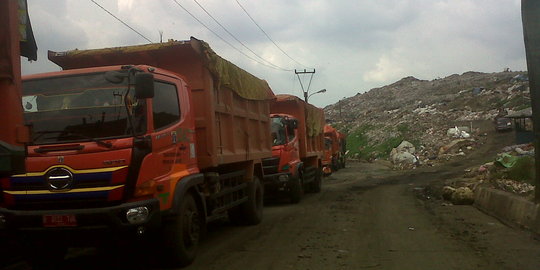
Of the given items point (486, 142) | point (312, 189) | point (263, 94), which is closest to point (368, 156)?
point (486, 142)

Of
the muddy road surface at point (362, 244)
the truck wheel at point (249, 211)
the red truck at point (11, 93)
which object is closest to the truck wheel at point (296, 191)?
the muddy road surface at point (362, 244)

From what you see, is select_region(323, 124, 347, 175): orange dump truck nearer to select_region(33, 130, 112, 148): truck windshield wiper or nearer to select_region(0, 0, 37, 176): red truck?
select_region(33, 130, 112, 148): truck windshield wiper

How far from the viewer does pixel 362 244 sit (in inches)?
298

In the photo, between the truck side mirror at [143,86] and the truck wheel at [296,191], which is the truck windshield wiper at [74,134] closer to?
the truck side mirror at [143,86]

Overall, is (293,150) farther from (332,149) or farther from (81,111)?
(332,149)

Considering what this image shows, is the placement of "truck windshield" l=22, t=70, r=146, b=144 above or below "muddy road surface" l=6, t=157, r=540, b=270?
above

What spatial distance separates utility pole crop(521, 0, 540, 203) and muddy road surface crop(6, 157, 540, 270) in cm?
178

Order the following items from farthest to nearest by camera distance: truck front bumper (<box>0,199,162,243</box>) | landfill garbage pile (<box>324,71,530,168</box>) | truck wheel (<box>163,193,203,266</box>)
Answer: landfill garbage pile (<box>324,71,530,168</box>), truck wheel (<box>163,193,203,266</box>), truck front bumper (<box>0,199,162,243</box>)

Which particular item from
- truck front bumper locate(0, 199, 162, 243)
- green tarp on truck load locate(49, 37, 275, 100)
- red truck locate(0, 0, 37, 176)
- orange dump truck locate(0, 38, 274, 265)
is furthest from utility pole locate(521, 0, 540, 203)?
red truck locate(0, 0, 37, 176)

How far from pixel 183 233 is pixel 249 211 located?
3431 mm

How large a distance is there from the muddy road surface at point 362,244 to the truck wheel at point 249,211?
0.63 feet

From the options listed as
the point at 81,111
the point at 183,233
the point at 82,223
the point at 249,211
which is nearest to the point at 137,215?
the point at 82,223

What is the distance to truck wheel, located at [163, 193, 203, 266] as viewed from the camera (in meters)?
6.03

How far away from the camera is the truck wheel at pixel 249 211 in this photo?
380 inches
